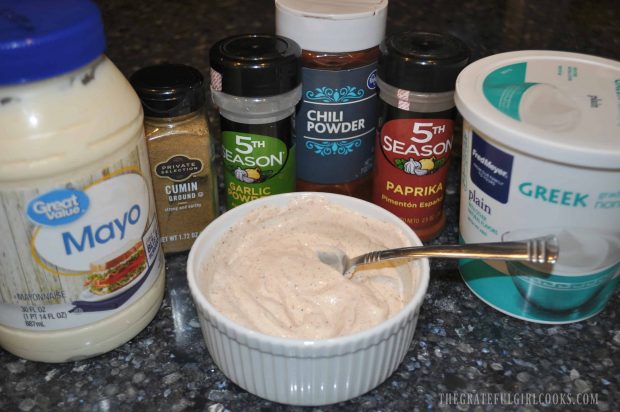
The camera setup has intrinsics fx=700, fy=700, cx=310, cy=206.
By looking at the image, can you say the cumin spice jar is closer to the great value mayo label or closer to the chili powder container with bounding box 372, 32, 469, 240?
the great value mayo label

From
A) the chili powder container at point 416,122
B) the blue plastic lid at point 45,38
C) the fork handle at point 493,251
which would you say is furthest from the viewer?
the chili powder container at point 416,122

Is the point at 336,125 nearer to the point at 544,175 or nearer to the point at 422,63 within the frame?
the point at 422,63

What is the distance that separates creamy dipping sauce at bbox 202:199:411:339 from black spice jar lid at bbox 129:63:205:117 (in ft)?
0.45

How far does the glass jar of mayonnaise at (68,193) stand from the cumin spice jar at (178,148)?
0.26 feet

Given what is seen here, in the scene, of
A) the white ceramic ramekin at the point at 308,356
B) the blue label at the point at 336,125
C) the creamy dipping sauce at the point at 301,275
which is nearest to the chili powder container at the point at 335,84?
the blue label at the point at 336,125

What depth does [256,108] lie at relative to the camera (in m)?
0.76

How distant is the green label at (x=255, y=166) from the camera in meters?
0.78

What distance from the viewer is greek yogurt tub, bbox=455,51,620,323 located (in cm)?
63

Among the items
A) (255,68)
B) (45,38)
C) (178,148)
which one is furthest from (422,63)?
(45,38)

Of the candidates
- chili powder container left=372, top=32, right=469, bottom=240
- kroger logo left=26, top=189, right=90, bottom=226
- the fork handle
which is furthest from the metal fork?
kroger logo left=26, top=189, right=90, bottom=226

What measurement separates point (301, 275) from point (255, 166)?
0.15 m

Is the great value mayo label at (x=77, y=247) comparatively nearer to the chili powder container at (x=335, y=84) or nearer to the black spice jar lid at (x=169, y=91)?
the black spice jar lid at (x=169, y=91)

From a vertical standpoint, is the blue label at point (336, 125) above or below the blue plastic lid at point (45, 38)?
below

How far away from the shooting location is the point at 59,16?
0.58 meters
